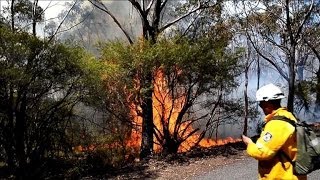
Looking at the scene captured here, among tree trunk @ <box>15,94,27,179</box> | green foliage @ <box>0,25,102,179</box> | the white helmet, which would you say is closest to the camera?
the white helmet

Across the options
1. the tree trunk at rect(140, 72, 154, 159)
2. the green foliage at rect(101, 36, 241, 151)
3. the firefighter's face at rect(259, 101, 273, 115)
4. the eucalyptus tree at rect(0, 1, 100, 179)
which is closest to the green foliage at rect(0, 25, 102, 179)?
the eucalyptus tree at rect(0, 1, 100, 179)

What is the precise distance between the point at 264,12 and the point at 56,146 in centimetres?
1113

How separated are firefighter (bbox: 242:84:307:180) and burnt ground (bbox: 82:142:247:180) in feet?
21.1

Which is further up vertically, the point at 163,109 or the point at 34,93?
the point at 34,93

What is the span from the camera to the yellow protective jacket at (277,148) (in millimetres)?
3273

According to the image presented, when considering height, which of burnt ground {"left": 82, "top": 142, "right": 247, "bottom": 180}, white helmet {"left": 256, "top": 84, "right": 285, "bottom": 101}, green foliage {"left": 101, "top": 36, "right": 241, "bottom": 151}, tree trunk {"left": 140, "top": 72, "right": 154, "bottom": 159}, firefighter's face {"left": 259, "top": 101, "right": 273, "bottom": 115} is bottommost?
burnt ground {"left": 82, "top": 142, "right": 247, "bottom": 180}

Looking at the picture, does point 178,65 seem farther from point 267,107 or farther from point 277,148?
point 277,148

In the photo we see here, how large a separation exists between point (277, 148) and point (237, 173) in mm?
6389

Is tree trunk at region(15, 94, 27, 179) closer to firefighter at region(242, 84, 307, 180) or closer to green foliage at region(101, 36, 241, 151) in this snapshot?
green foliage at region(101, 36, 241, 151)

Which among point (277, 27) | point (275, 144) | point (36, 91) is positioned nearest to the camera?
point (275, 144)

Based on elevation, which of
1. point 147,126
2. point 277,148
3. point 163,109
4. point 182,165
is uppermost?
point 163,109

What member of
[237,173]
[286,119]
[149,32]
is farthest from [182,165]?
[286,119]

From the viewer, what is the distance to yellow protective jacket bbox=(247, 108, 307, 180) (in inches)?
129

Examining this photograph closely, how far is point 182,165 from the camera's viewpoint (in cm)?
1090
